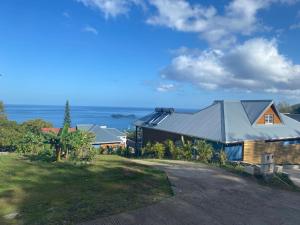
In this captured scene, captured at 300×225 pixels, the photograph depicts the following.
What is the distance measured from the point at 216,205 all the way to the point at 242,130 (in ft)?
55.2

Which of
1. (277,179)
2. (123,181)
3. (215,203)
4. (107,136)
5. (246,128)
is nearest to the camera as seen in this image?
(215,203)

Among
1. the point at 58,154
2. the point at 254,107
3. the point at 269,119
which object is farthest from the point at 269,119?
the point at 58,154

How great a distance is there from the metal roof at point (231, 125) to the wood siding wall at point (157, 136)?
16.9 inches

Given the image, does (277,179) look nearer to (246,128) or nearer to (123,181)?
(123,181)

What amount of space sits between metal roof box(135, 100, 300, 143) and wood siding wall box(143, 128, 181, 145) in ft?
1.40

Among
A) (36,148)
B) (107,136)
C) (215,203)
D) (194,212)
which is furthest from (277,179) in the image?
(107,136)

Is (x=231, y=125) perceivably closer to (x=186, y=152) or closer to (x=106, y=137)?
(x=186, y=152)

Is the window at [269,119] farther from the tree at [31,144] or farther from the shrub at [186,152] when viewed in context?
the tree at [31,144]

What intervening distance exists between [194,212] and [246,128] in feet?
61.3

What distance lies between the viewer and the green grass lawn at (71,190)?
326 inches

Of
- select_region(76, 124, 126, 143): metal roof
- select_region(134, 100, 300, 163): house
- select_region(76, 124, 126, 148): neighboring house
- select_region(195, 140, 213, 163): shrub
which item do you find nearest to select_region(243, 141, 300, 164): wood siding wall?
select_region(134, 100, 300, 163): house

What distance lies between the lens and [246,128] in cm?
2661

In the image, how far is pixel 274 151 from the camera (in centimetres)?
2695

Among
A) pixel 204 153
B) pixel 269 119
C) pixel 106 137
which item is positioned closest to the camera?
pixel 204 153
